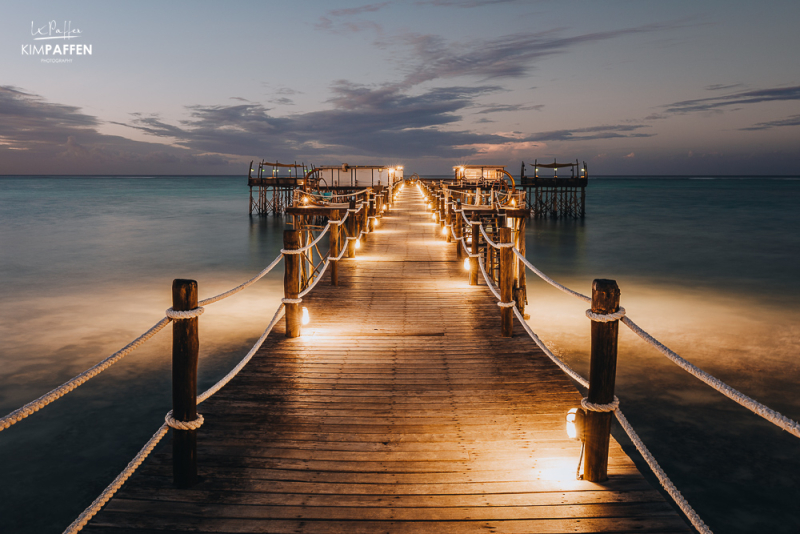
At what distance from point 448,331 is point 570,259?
2494 centimetres

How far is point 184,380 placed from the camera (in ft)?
10.8

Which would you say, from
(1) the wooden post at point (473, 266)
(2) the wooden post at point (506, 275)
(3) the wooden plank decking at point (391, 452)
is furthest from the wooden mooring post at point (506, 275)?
(1) the wooden post at point (473, 266)

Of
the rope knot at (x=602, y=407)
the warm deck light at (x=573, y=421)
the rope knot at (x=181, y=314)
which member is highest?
the rope knot at (x=181, y=314)

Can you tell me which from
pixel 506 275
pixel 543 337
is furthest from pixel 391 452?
pixel 543 337

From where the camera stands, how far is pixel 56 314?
16.4m

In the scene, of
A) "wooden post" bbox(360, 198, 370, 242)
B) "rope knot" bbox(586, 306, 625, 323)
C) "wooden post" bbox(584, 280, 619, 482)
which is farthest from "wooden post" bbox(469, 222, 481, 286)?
"wooden post" bbox(360, 198, 370, 242)

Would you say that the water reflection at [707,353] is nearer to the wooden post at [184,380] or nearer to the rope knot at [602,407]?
the rope knot at [602,407]

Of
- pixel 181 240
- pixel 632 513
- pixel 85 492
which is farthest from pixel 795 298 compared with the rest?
pixel 181 240

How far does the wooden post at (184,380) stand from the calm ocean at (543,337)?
5141mm

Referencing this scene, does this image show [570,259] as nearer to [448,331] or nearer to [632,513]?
[448,331]

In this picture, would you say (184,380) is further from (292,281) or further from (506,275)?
(506,275)

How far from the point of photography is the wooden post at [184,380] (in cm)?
323

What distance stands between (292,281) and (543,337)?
9.55 meters

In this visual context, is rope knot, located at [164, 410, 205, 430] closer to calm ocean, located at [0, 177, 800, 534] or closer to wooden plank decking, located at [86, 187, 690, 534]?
wooden plank decking, located at [86, 187, 690, 534]
